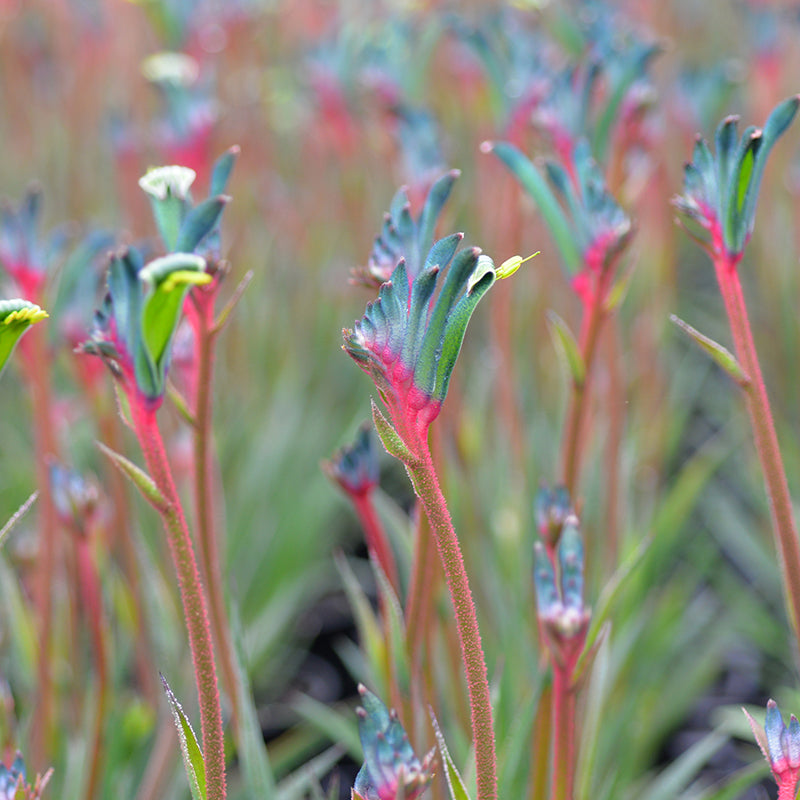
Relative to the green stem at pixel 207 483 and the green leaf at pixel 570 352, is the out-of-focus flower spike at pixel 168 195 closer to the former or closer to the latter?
the green stem at pixel 207 483

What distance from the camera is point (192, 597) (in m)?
0.49

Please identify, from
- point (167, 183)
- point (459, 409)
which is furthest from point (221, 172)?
point (459, 409)

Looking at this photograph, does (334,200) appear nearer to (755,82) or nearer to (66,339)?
(755,82)

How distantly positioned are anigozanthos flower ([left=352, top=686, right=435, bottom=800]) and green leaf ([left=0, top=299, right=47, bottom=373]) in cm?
24

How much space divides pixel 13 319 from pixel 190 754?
25 centimetres

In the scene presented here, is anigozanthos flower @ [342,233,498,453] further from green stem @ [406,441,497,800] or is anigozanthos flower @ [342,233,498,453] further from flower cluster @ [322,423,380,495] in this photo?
flower cluster @ [322,423,380,495]

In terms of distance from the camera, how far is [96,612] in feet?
2.68

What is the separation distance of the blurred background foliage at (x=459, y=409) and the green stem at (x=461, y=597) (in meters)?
0.25

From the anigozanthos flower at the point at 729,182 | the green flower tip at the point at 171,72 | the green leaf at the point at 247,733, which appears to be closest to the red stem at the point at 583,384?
the anigozanthos flower at the point at 729,182

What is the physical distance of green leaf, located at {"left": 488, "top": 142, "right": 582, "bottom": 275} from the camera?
0.72 m

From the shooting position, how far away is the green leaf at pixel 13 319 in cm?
44

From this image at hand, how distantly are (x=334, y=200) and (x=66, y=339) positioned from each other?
54.2 inches

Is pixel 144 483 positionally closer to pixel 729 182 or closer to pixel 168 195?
pixel 168 195

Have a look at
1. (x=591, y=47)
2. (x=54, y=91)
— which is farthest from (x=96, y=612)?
(x=54, y=91)
